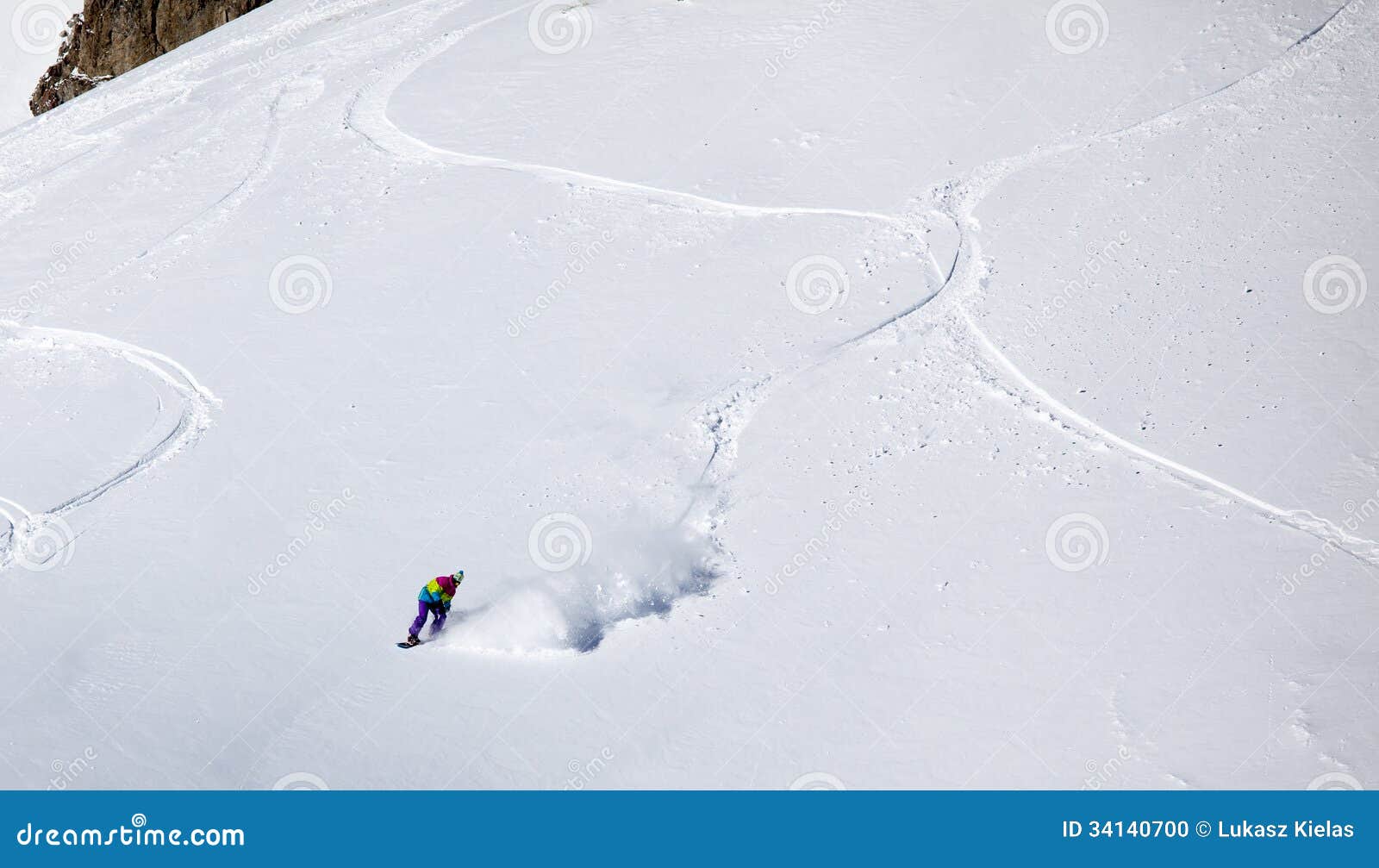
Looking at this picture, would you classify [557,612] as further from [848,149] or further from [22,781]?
[848,149]

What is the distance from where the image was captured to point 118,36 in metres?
37.8

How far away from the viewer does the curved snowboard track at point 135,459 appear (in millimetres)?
11430

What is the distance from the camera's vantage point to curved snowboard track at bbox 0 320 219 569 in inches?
450

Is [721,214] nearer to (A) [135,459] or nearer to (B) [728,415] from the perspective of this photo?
(B) [728,415]

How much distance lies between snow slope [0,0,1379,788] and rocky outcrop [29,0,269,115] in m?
20.4

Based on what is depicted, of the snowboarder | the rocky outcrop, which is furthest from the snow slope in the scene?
the rocky outcrop

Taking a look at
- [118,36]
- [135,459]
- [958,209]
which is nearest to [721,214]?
[958,209]

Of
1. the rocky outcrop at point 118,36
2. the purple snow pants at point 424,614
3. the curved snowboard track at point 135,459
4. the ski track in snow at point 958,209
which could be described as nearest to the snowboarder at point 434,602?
the purple snow pants at point 424,614

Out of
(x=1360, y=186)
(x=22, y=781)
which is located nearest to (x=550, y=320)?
(x=22, y=781)

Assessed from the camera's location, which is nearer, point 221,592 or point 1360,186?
point 221,592

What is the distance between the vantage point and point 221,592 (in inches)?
416

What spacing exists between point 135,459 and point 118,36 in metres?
30.8

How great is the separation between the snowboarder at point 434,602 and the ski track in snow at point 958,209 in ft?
8.54

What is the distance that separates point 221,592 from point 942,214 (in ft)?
28.0
